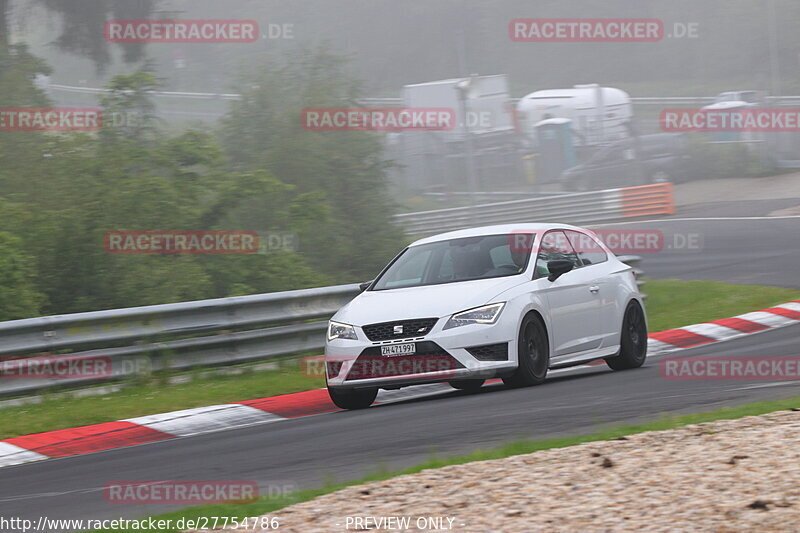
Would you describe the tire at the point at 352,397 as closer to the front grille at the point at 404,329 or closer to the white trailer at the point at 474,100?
the front grille at the point at 404,329

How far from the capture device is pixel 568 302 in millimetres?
11539

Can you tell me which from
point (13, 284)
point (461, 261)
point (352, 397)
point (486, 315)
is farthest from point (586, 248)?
point (13, 284)

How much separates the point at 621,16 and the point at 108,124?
53.7m

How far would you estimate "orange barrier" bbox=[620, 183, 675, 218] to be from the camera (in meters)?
38.7

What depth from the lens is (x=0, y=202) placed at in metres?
15.6

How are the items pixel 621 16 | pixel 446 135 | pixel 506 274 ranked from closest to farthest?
1. pixel 506 274
2. pixel 446 135
3. pixel 621 16

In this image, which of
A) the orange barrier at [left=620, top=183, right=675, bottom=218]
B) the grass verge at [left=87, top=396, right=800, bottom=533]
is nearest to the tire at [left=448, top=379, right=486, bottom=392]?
the grass verge at [left=87, top=396, right=800, bottom=533]

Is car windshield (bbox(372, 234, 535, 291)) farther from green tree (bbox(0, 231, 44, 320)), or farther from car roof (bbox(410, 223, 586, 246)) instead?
green tree (bbox(0, 231, 44, 320))

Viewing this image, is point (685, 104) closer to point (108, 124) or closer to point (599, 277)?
point (108, 124)

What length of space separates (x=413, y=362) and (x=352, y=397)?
1018 millimetres

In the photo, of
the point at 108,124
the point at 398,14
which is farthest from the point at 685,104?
the point at 108,124

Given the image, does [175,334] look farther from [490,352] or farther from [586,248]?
[586,248]

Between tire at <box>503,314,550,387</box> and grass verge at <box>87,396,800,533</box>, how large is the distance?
254cm

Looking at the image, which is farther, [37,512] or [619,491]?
[37,512]
